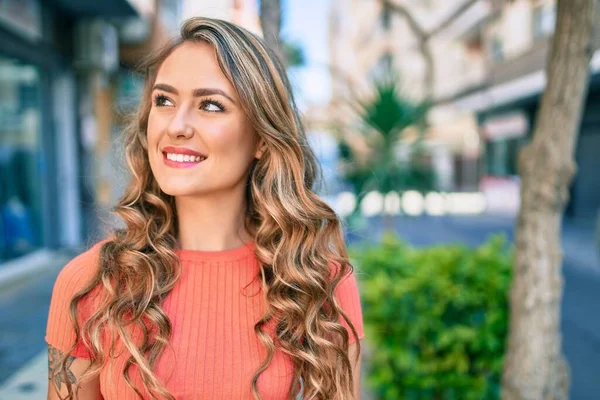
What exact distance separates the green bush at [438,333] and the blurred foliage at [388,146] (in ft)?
6.27

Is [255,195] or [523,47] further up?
[523,47]

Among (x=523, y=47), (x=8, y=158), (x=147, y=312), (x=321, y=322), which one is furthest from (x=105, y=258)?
(x=523, y=47)

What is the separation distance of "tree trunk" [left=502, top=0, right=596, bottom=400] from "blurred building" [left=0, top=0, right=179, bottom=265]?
5.20 metres

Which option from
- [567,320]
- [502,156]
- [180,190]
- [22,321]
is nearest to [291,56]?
[22,321]

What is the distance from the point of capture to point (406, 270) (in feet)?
11.8

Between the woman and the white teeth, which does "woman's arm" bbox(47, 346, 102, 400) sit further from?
the white teeth

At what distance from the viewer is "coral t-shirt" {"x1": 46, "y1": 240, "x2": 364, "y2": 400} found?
4.55 feet

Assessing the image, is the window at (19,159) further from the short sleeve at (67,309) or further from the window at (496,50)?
the window at (496,50)

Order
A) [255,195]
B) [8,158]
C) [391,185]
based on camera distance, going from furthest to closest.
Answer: [8,158], [391,185], [255,195]

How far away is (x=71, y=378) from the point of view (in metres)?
1.42

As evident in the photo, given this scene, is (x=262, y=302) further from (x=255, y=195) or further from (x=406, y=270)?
(x=406, y=270)

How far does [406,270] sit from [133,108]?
2244mm

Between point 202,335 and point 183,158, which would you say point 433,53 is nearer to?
point 183,158

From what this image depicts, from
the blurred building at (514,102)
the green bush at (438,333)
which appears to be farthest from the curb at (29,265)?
the blurred building at (514,102)
